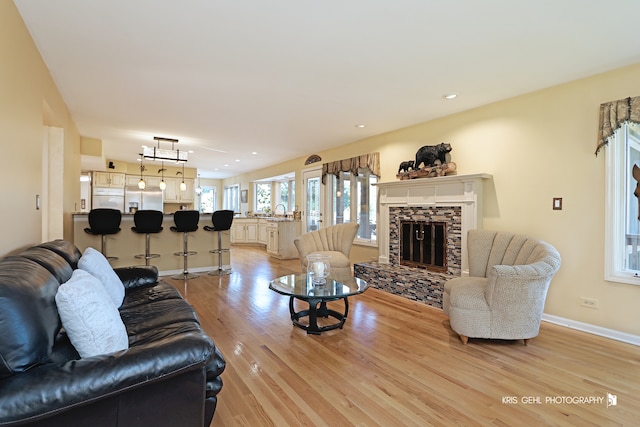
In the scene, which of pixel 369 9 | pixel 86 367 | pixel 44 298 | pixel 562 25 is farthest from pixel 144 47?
pixel 562 25

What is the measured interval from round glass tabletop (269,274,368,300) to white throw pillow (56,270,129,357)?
159 cm

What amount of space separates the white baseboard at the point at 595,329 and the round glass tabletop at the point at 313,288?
83.5 inches

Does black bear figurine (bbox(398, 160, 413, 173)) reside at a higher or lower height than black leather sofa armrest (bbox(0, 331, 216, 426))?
higher

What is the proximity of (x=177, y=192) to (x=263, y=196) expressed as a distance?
2.70 metres

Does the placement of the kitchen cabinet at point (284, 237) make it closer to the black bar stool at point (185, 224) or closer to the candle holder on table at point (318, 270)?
the black bar stool at point (185, 224)

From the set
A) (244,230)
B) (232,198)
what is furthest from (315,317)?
(232,198)

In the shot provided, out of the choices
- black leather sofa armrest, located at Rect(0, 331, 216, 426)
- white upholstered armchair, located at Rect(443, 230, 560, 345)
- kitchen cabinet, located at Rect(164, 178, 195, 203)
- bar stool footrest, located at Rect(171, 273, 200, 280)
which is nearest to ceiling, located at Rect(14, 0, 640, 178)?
white upholstered armchair, located at Rect(443, 230, 560, 345)

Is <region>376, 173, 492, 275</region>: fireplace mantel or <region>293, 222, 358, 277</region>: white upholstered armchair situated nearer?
<region>376, 173, 492, 275</region>: fireplace mantel

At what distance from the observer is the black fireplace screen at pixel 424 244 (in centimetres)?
429

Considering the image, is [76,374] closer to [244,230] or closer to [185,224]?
[185,224]

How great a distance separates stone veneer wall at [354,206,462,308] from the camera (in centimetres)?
390

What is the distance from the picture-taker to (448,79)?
3160 millimetres

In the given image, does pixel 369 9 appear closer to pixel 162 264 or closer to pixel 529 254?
pixel 529 254

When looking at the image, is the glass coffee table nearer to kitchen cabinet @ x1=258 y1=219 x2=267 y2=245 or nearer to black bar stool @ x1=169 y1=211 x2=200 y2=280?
black bar stool @ x1=169 y1=211 x2=200 y2=280
